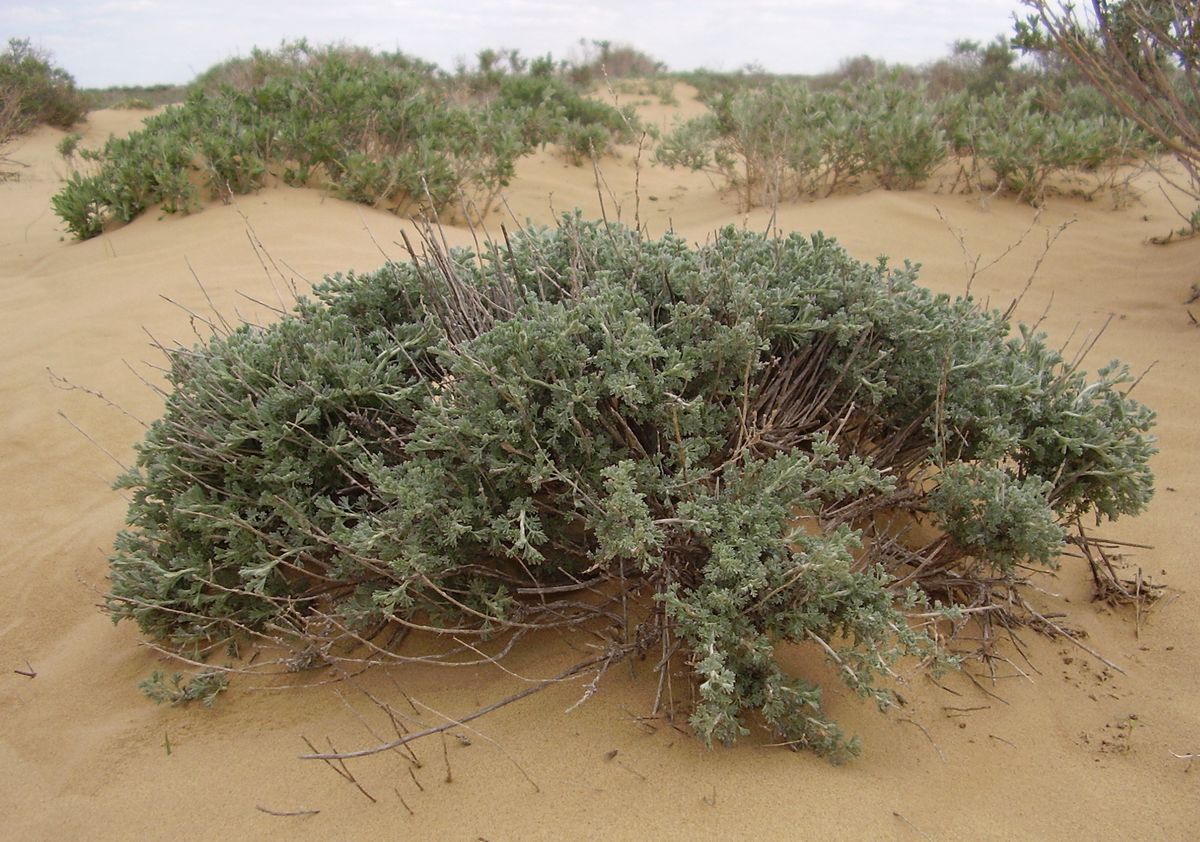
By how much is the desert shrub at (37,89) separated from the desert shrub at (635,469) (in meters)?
15.9

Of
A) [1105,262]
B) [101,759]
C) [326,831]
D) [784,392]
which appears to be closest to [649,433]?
[784,392]

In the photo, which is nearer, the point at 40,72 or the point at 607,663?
the point at 607,663

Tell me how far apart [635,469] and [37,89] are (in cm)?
1807

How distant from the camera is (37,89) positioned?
615 inches

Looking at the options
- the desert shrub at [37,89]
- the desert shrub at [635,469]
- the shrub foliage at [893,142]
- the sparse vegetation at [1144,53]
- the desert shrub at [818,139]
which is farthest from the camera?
the desert shrub at [37,89]

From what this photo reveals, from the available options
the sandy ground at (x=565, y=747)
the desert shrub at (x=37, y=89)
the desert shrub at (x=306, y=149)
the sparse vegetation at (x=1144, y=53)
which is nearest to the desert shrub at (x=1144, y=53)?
the sparse vegetation at (x=1144, y=53)

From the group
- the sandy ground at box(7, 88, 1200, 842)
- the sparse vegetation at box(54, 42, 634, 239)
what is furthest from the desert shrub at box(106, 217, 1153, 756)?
the sparse vegetation at box(54, 42, 634, 239)

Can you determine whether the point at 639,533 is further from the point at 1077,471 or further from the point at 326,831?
the point at 1077,471

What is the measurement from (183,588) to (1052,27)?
6.13 meters

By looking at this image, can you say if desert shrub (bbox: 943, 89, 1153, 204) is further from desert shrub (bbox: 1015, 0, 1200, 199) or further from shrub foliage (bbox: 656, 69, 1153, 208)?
desert shrub (bbox: 1015, 0, 1200, 199)

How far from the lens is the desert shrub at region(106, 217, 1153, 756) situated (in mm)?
2180

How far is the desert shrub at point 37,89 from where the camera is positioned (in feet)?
49.5

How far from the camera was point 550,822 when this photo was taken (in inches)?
79.1

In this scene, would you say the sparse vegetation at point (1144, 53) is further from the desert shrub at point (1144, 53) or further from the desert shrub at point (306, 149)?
the desert shrub at point (306, 149)
